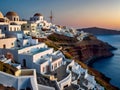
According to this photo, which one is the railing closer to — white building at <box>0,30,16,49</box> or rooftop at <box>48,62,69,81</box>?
rooftop at <box>48,62,69,81</box>

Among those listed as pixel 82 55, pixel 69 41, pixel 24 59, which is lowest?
pixel 82 55

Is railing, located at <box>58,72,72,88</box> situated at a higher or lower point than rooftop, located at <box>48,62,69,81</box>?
higher

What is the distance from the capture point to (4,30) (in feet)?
119

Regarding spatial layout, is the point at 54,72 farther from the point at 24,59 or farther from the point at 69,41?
the point at 69,41

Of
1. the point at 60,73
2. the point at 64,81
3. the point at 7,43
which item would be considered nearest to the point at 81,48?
the point at 7,43

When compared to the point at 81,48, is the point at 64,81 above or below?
above

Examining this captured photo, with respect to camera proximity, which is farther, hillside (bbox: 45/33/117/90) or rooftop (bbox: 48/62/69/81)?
hillside (bbox: 45/33/117/90)

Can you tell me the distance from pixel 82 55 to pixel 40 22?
18071mm

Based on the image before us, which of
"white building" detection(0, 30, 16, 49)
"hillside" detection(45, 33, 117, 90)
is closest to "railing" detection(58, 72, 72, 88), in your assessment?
"white building" detection(0, 30, 16, 49)

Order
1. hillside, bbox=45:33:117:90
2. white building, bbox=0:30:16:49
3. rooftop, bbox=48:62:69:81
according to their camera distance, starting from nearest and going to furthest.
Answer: rooftop, bbox=48:62:69:81
white building, bbox=0:30:16:49
hillside, bbox=45:33:117:90

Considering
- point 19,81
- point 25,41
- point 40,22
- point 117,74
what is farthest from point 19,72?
point 40,22

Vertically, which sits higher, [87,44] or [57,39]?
[57,39]

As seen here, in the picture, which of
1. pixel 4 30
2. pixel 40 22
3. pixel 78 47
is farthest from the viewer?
pixel 78 47

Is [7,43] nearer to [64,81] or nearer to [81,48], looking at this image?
[64,81]
